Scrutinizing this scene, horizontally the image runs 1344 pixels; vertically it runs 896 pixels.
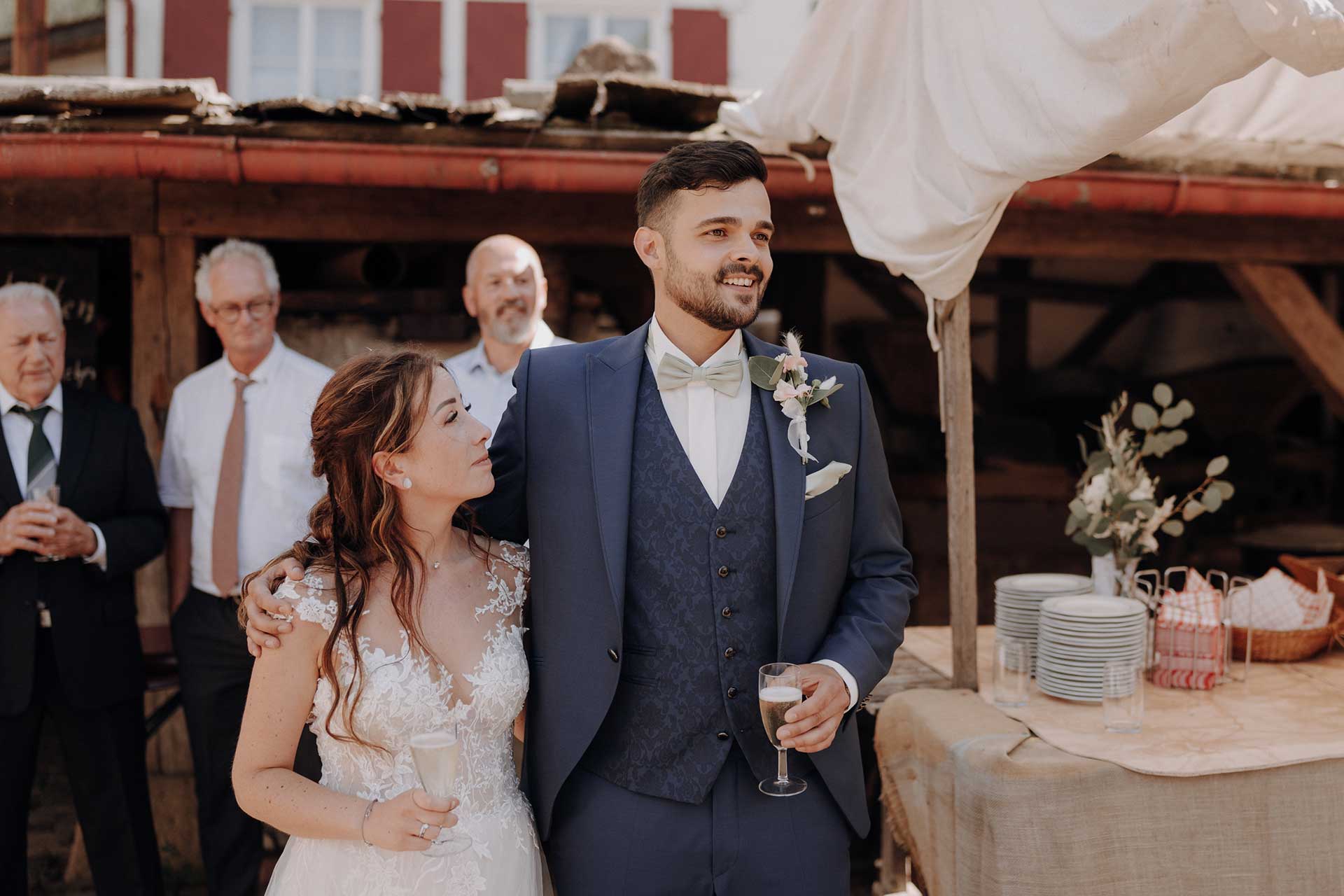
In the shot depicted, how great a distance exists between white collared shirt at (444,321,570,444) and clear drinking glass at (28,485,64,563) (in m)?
1.22

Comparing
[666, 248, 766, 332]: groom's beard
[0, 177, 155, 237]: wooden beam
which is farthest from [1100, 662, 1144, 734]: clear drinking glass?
[0, 177, 155, 237]: wooden beam

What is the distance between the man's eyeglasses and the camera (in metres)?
3.81

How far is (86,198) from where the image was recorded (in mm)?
4652

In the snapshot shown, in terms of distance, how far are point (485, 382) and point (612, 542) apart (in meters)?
2.05

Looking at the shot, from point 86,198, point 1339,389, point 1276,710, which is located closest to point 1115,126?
point 1276,710

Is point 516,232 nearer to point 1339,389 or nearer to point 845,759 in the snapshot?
point 845,759

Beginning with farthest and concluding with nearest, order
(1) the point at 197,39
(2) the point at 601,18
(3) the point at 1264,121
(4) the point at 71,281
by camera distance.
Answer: (2) the point at 601,18
(1) the point at 197,39
(4) the point at 71,281
(3) the point at 1264,121

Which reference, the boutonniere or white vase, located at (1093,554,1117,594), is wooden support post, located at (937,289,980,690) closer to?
white vase, located at (1093,554,1117,594)

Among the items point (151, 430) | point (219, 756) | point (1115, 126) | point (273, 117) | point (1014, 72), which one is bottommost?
point (219, 756)

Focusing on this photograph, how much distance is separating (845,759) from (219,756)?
234cm

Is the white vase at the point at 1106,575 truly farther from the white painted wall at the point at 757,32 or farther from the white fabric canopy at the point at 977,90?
the white painted wall at the point at 757,32

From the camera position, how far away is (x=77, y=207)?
183 inches

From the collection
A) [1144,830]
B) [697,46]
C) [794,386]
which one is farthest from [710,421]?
[697,46]

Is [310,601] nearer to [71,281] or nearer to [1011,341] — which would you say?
[71,281]
